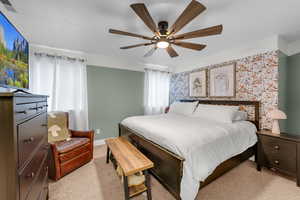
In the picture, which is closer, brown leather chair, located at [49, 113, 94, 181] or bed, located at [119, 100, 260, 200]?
bed, located at [119, 100, 260, 200]

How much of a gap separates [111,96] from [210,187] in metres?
3.05

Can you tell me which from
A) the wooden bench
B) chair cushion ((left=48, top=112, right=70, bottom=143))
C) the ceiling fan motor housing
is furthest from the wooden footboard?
the ceiling fan motor housing

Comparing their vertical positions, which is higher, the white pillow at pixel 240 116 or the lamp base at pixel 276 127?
the white pillow at pixel 240 116

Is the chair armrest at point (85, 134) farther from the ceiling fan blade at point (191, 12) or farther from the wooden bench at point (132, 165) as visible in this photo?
the ceiling fan blade at point (191, 12)

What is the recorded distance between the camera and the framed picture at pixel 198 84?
143 inches

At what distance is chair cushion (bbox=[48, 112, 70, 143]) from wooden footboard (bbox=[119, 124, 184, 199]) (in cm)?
152

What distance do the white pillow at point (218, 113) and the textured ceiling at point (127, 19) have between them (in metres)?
1.41

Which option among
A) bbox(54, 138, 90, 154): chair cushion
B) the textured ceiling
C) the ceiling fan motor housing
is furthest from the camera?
bbox(54, 138, 90, 154): chair cushion

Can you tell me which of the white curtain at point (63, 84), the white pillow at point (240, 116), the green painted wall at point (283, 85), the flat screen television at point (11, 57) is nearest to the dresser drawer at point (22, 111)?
the flat screen television at point (11, 57)

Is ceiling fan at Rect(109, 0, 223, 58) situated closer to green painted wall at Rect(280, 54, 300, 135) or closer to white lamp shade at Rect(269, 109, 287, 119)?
white lamp shade at Rect(269, 109, 287, 119)

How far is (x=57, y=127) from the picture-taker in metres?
2.54

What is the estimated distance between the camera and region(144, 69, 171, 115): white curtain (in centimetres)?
422

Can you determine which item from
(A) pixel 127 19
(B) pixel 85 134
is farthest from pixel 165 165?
(A) pixel 127 19

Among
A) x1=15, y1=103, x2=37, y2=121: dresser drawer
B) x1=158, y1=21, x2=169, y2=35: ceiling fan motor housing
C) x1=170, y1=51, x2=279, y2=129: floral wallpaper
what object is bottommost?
x1=15, y1=103, x2=37, y2=121: dresser drawer
